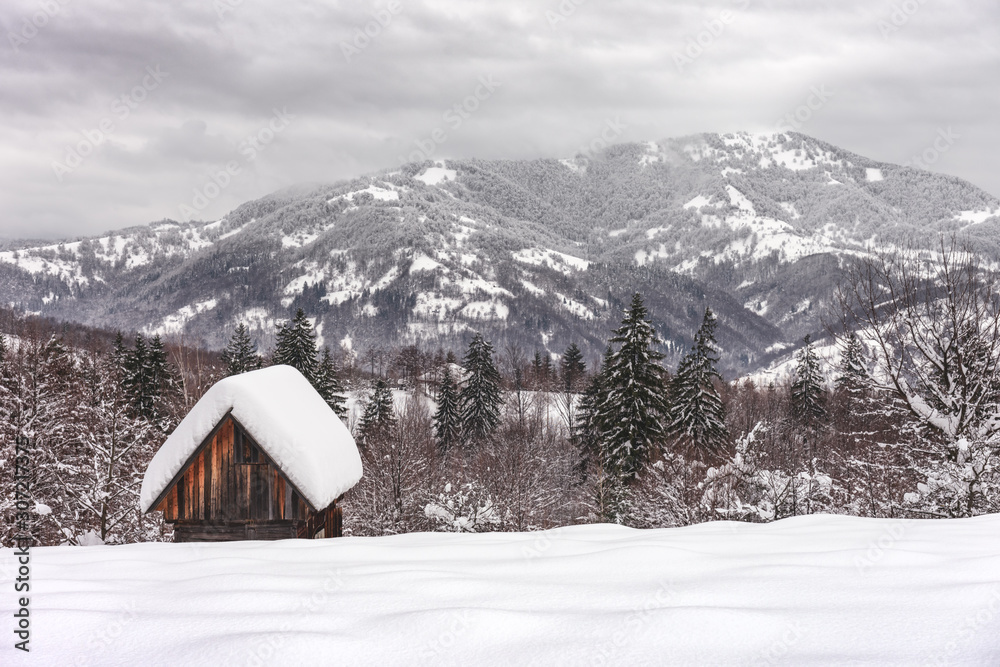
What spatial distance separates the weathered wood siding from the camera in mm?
13188

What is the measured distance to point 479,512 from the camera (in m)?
28.2

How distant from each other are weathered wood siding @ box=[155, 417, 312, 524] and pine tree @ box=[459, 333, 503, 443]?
151 feet

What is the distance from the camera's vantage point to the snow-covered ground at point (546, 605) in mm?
2814

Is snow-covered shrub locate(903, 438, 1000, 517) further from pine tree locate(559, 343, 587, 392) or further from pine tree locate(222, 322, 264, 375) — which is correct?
pine tree locate(559, 343, 587, 392)

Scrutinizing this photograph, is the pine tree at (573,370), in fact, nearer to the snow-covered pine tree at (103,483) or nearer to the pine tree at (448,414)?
the pine tree at (448,414)

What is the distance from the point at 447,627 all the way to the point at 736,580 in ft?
7.45

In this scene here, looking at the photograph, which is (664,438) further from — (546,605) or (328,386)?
(328,386)

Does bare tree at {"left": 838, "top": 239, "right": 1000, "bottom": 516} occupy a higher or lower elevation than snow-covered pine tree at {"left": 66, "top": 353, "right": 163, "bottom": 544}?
higher

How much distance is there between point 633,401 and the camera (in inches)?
1177

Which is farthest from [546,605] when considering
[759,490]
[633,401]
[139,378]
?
[139,378]

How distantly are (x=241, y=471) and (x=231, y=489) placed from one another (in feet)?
1.72

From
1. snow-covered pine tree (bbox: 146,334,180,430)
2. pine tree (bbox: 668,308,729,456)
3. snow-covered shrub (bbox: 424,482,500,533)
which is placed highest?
snow-covered pine tree (bbox: 146,334,180,430)

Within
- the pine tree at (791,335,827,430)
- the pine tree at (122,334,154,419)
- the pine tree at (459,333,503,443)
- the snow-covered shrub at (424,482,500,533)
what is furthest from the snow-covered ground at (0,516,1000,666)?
the pine tree at (459,333,503,443)

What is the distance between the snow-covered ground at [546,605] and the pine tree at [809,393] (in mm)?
45592
